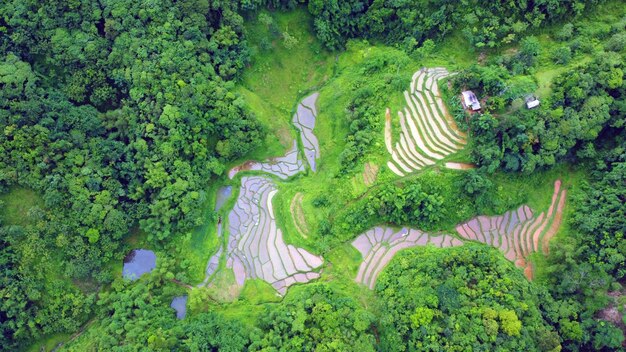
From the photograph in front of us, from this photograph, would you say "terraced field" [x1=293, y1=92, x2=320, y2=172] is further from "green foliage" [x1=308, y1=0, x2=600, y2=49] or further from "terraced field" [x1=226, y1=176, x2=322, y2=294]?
"green foliage" [x1=308, y1=0, x2=600, y2=49]

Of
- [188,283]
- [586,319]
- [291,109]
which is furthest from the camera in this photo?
[291,109]

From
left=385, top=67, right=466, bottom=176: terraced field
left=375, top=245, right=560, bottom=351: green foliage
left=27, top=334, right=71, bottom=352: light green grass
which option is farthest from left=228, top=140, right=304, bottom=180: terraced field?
left=27, top=334, right=71, bottom=352: light green grass

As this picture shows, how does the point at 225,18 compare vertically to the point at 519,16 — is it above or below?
below

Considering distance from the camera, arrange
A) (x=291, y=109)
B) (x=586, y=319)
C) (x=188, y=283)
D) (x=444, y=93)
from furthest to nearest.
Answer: (x=291, y=109)
(x=444, y=93)
(x=188, y=283)
(x=586, y=319)

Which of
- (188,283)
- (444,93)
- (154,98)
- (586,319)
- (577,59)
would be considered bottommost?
(188,283)

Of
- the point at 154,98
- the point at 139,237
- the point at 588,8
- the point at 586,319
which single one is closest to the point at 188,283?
the point at 139,237

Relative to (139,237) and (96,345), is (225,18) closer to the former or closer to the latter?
(139,237)

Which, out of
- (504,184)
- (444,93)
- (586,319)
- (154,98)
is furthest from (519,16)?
(154,98)

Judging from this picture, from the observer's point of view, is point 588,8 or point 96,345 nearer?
point 96,345
